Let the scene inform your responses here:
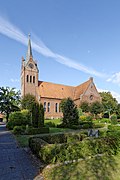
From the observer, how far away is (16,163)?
9.06 metres

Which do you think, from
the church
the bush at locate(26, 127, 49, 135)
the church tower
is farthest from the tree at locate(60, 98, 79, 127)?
the church tower

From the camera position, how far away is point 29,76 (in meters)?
58.8

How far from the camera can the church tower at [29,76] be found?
57375 mm

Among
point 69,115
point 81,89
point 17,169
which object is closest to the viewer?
point 17,169

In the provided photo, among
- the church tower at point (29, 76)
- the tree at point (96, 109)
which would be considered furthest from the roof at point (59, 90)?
the tree at point (96, 109)

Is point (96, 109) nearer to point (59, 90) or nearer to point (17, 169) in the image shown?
point (59, 90)

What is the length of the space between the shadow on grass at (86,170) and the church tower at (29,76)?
4961cm

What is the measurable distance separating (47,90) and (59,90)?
198 inches

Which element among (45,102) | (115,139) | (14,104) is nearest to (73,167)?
(115,139)

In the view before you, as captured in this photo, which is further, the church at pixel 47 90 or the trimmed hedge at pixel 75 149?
the church at pixel 47 90

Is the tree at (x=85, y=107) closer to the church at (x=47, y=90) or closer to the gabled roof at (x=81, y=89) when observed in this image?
the church at (x=47, y=90)

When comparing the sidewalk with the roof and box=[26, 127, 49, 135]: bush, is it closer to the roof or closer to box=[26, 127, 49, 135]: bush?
box=[26, 127, 49, 135]: bush

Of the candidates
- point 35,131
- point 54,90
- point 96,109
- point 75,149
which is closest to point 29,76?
point 54,90

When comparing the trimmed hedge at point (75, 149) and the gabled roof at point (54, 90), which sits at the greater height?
the gabled roof at point (54, 90)
